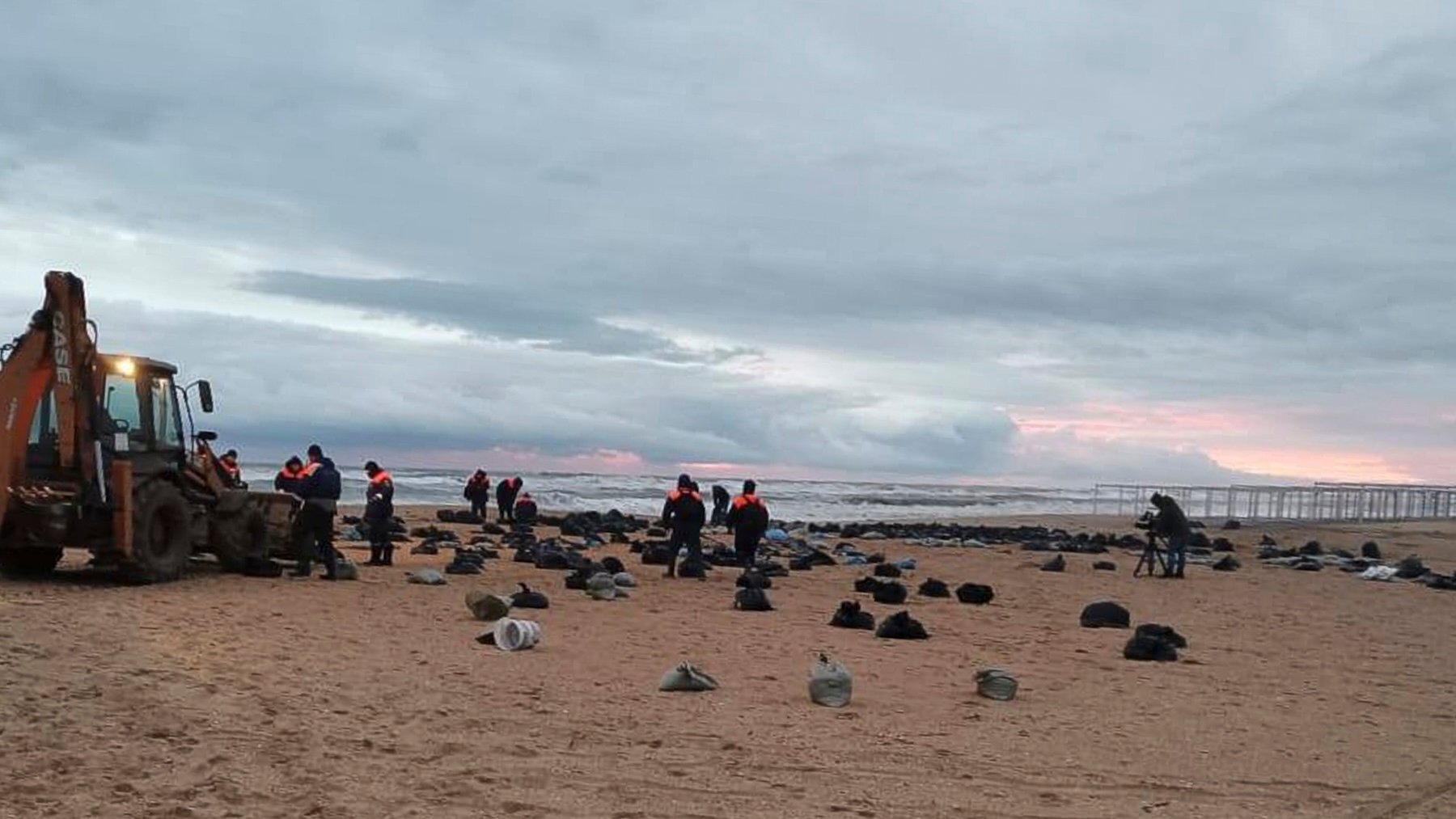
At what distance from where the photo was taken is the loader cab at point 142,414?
14789 millimetres

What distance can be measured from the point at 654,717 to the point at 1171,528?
17.1 m

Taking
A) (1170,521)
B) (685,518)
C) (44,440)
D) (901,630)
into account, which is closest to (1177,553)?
(1170,521)

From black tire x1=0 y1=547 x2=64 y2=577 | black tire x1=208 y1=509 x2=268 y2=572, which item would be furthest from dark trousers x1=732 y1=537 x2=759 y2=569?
black tire x1=0 y1=547 x2=64 y2=577

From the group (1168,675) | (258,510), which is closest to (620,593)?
(258,510)

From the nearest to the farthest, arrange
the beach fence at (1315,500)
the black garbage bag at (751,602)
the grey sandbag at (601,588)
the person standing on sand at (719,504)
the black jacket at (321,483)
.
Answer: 1. the black garbage bag at (751,602)
2. the grey sandbag at (601,588)
3. the black jacket at (321,483)
4. the person standing on sand at (719,504)
5. the beach fence at (1315,500)

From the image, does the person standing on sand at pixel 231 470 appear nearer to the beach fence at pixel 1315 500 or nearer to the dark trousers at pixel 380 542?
the dark trousers at pixel 380 542

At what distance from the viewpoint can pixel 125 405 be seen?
1528cm

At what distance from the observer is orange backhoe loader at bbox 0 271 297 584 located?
45.3 ft

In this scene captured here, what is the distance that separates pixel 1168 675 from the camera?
11508 mm

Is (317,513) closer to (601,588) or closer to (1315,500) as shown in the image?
(601,588)

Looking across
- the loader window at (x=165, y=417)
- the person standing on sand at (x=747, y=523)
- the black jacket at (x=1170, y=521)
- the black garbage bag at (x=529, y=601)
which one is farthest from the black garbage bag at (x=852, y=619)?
the black jacket at (x=1170, y=521)

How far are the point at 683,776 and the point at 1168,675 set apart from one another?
6078 mm

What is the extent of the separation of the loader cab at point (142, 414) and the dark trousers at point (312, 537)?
1.69 m

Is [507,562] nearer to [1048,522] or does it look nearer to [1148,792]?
[1148,792]
